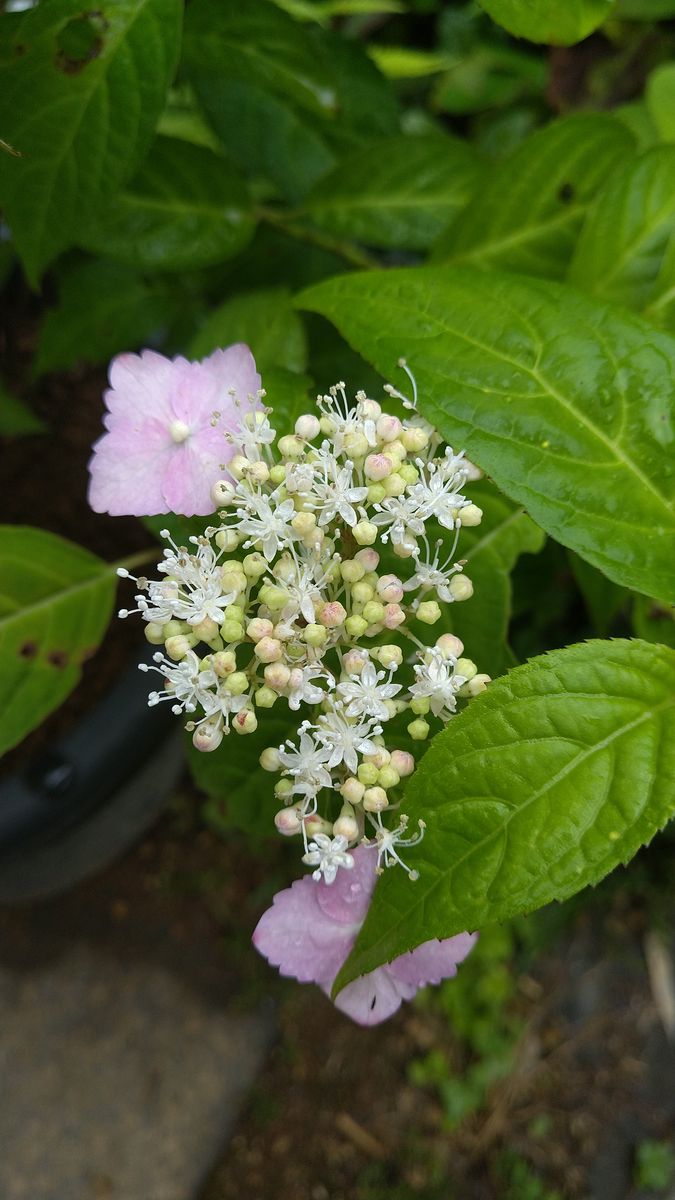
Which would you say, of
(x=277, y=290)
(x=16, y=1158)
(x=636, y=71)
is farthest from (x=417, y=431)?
→ (x=16, y=1158)

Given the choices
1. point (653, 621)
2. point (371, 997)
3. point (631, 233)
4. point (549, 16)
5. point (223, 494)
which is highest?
point (549, 16)

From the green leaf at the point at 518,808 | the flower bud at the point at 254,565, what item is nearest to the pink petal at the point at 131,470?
the flower bud at the point at 254,565

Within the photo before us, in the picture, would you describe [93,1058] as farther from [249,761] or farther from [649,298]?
[649,298]

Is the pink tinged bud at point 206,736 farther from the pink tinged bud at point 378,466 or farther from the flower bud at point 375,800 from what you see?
the pink tinged bud at point 378,466

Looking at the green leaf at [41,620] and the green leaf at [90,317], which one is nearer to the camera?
the green leaf at [41,620]

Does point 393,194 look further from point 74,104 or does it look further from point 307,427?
point 307,427

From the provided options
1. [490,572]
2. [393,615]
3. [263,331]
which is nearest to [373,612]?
[393,615]
